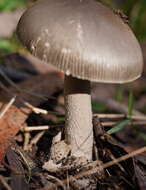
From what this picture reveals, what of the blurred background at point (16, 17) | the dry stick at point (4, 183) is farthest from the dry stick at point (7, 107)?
the blurred background at point (16, 17)

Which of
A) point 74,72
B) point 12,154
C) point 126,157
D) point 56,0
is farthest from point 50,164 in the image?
point 56,0

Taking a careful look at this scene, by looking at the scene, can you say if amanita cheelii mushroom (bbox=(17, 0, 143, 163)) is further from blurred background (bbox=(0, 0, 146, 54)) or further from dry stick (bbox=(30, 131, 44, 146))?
blurred background (bbox=(0, 0, 146, 54))

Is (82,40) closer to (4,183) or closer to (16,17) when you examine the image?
(4,183)

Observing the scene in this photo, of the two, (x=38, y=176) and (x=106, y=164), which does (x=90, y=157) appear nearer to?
(x=106, y=164)

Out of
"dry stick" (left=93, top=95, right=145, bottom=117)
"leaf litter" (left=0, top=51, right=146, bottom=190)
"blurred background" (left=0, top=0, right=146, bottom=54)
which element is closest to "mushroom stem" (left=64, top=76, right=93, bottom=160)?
"leaf litter" (left=0, top=51, right=146, bottom=190)

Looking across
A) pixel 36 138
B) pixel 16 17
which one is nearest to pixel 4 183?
pixel 36 138

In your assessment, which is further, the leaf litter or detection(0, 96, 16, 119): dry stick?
detection(0, 96, 16, 119): dry stick
